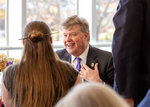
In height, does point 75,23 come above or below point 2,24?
below

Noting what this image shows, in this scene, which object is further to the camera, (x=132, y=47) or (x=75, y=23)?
(x=75, y=23)

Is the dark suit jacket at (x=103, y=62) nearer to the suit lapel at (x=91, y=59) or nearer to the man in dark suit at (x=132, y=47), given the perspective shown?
the suit lapel at (x=91, y=59)

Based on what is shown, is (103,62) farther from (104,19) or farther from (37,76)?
(104,19)

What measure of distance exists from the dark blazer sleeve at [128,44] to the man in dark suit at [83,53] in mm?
828

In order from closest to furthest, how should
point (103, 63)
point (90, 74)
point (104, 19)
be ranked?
point (90, 74) < point (103, 63) < point (104, 19)

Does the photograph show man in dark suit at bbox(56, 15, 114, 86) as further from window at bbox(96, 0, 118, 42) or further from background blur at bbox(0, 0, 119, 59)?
window at bbox(96, 0, 118, 42)

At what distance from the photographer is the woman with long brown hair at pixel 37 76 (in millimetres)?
1466

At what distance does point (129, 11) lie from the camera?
1.60 metres

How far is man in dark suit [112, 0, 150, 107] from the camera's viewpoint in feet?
5.23

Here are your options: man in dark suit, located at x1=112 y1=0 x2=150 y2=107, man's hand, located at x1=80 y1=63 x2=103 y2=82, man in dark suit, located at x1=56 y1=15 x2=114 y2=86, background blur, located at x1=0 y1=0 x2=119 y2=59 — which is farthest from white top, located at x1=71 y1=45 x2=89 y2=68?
background blur, located at x1=0 y1=0 x2=119 y2=59

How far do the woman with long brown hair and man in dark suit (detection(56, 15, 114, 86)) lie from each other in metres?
0.92

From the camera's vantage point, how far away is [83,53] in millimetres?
2695

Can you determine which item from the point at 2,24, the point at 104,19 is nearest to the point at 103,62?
the point at 2,24

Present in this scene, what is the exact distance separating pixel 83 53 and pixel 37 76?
1.26m
